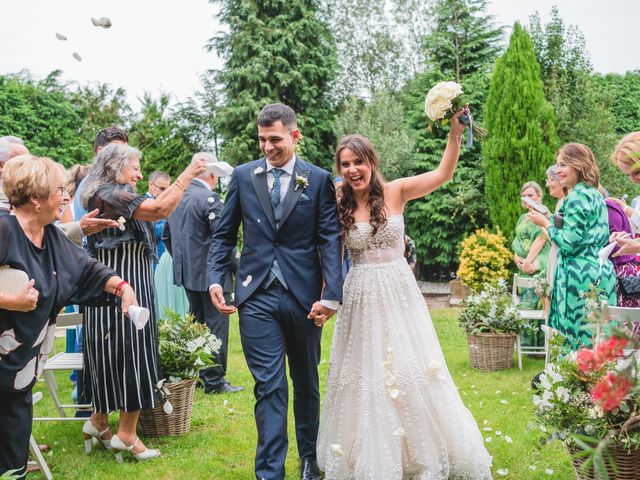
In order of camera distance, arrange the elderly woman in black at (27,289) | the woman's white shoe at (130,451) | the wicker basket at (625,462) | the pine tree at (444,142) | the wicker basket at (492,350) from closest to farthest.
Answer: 1. the elderly woman in black at (27,289)
2. the wicker basket at (625,462)
3. the woman's white shoe at (130,451)
4. the wicker basket at (492,350)
5. the pine tree at (444,142)

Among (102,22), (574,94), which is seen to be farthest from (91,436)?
(574,94)

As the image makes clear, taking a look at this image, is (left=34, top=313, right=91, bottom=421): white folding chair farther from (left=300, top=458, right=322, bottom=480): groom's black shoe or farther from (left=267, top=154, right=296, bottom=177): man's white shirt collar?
(left=267, top=154, right=296, bottom=177): man's white shirt collar

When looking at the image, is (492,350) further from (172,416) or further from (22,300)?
(22,300)

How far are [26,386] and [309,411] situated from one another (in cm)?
172

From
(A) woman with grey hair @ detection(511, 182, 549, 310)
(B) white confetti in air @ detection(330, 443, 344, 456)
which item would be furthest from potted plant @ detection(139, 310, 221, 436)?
(A) woman with grey hair @ detection(511, 182, 549, 310)

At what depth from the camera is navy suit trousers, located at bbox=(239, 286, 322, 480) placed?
3.66 meters

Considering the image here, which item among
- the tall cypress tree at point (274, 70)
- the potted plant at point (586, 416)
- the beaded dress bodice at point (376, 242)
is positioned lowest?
the potted plant at point (586, 416)

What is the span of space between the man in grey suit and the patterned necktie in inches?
110

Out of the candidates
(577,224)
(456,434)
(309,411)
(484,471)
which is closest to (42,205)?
(309,411)

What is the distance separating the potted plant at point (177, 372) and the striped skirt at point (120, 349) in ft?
1.60

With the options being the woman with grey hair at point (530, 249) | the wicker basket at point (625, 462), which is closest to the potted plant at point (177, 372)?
the wicker basket at point (625, 462)

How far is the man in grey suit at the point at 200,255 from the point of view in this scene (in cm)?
661

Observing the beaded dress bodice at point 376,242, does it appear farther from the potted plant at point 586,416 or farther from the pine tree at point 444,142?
the pine tree at point 444,142

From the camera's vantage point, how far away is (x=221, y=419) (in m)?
5.61
